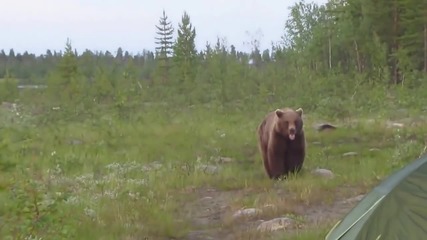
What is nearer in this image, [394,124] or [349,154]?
[349,154]

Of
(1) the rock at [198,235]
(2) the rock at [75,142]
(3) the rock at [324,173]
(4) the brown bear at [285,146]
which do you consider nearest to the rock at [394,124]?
(3) the rock at [324,173]

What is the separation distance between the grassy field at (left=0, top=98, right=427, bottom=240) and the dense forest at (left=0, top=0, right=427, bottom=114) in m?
4.33

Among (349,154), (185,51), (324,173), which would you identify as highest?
(185,51)

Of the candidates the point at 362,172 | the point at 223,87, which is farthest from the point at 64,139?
the point at 223,87

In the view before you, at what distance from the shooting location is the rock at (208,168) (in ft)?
Answer: 32.9

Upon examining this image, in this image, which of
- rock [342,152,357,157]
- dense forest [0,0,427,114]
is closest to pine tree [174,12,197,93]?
dense forest [0,0,427,114]

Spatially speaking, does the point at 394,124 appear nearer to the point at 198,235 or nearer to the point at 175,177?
the point at 175,177

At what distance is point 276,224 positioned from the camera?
6.65 metres

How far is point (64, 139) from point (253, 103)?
7903 millimetres

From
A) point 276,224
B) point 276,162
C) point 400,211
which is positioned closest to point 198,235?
point 276,224

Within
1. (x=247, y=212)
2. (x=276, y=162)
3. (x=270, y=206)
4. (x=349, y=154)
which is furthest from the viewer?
(x=349, y=154)

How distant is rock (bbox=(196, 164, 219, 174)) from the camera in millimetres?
A: 10043

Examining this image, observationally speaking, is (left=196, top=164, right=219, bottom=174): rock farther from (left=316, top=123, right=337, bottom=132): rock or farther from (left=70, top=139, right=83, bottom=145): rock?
(left=316, top=123, right=337, bottom=132): rock

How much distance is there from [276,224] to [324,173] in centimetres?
301
